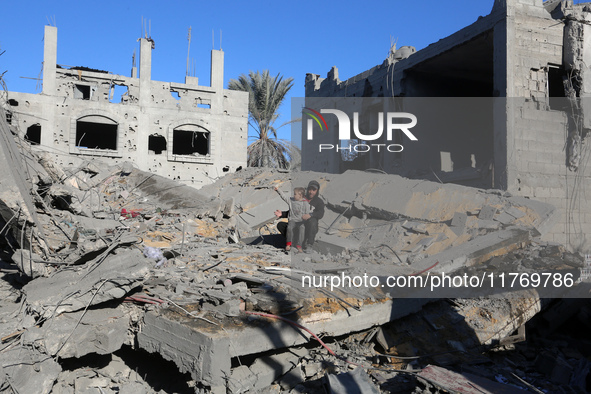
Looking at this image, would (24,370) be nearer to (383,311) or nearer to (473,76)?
(383,311)

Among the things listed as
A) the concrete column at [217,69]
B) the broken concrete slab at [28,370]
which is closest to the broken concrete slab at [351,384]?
the broken concrete slab at [28,370]

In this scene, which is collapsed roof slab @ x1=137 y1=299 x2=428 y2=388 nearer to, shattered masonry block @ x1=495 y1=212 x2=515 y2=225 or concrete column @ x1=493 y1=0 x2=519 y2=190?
shattered masonry block @ x1=495 y1=212 x2=515 y2=225

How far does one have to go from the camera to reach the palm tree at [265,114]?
88.2 ft

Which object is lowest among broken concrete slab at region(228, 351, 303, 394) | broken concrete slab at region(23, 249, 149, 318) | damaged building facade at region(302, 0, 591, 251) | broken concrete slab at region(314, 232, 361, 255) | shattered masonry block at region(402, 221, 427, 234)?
broken concrete slab at region(228, 351, 303, 394)

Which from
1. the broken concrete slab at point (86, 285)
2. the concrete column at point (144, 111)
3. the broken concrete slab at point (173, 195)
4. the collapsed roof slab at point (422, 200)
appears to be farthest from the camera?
the concrete column at point (144, 111)

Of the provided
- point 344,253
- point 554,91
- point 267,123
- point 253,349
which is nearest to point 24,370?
point 253,349

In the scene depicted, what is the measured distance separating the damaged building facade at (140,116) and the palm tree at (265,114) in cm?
370

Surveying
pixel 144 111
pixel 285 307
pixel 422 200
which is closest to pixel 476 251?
pixel 422 200

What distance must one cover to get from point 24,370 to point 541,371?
5.78 meters

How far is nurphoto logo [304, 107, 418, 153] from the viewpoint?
15337 millimetres

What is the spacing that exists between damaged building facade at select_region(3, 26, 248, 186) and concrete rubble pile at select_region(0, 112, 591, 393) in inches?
536

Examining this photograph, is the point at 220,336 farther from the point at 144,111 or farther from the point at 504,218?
the point at 144,111

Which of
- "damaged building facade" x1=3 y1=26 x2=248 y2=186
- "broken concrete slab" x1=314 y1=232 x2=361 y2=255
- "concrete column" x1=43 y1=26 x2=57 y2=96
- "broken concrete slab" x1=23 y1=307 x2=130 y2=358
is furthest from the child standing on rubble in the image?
"concrete column" x1=43 y1=26 x2=57 y2=96

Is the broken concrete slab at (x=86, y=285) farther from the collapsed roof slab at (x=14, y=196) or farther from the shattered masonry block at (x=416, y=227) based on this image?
the shattered masonry block at (x=416, y=227)
